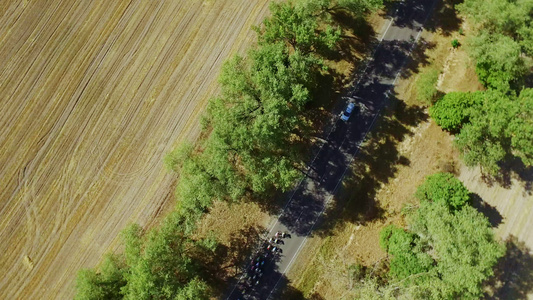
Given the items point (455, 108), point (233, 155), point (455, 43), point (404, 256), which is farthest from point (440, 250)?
point (455, 43)

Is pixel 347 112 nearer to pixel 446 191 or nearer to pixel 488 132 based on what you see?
pixel 446 191

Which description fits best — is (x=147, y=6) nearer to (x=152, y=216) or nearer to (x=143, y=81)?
(x=143, y=81)

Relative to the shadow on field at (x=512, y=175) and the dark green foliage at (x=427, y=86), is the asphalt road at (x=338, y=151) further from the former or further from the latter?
the shadow on field at (x=512, y=175)

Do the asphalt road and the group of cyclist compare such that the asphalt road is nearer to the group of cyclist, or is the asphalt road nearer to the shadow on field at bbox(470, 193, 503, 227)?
the group of cyclist

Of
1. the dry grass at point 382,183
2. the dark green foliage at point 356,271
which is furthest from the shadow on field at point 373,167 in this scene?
the dark green foliage at point 356,271

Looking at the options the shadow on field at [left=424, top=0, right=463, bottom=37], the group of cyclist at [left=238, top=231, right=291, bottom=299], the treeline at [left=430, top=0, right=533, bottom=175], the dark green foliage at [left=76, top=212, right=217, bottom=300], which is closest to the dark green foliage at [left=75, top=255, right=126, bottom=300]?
the dark green foliage at [left=76, top=212, right=217, bottom=300]

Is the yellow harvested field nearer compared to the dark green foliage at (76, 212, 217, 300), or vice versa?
the dark green foliage at (76, 212, 217, 300)
